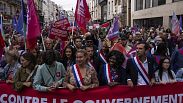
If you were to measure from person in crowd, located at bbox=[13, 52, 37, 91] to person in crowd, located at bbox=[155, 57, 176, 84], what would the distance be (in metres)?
2.09

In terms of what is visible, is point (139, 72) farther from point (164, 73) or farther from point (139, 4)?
point (139, 4)

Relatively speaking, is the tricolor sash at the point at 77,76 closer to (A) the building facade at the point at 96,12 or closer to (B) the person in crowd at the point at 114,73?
(B) the person in crowd at the point at 114,73

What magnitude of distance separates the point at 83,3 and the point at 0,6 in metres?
57.1

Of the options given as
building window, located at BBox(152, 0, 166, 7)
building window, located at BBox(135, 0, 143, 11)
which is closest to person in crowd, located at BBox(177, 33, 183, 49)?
building window, located at BBox(152, 0, 166, 7)

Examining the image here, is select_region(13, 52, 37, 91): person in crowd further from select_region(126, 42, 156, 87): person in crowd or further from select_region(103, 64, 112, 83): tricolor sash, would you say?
select_region(126, 42, 156, 87): person in crowd

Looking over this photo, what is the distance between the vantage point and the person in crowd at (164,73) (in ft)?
20.6

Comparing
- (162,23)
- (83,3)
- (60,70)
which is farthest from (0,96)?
(162,23)

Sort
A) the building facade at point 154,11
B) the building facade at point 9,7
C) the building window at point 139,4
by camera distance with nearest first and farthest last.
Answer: the building facade at point 154,11 < the building window at point 139,4 < the building facade at point 9,7

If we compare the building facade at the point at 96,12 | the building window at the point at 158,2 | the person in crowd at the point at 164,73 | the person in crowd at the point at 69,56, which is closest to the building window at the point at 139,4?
the building window at the point at 158,2

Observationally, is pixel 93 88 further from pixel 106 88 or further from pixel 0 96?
pixel 0 96

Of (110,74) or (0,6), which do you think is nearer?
(110,74)

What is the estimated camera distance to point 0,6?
65.7 meters

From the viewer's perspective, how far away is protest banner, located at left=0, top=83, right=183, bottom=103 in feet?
19.4

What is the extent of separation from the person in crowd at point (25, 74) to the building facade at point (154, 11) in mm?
20293
